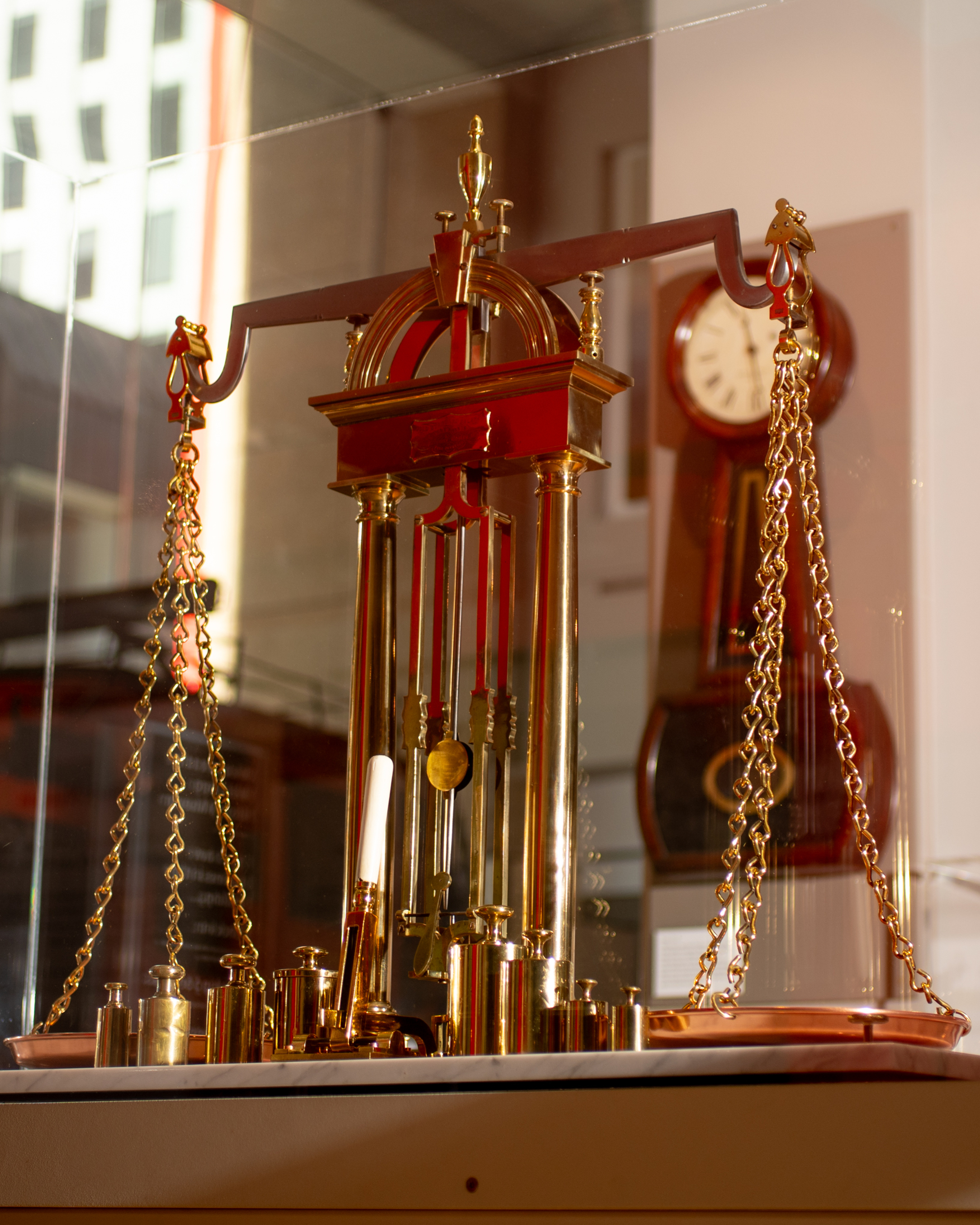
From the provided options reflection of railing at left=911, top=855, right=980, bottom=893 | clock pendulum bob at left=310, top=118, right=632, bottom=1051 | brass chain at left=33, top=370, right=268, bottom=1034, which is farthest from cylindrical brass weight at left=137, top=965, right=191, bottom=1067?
reflection of railing at left=911, top=855, right=980, bottom=893

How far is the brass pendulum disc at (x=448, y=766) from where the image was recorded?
1.14 meters

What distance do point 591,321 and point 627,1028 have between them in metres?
0.56

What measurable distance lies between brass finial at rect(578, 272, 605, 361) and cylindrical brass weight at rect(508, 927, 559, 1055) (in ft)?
1.56

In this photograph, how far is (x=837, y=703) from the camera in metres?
1.09

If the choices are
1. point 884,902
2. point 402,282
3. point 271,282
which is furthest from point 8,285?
point 884,902

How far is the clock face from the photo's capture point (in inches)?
80.6

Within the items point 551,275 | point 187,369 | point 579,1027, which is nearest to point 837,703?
point 579,1027

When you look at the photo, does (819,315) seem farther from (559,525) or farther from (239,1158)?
(239,1158)

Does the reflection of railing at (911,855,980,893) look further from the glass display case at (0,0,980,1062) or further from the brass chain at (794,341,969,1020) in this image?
the brass chain at (794,341,969,1020)

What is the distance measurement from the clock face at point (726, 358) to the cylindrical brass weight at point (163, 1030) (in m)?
1.24

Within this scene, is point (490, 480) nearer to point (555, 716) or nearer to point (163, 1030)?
point (555, 716)

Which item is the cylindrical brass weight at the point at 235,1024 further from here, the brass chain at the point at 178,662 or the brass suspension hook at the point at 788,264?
the brass suspension hook at the point at 788,264

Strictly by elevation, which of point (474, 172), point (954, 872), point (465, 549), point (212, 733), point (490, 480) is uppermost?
point (474, 172)

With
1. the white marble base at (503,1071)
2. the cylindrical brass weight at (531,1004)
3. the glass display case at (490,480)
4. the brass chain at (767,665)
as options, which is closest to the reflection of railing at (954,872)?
the glass display case at (490,480)
